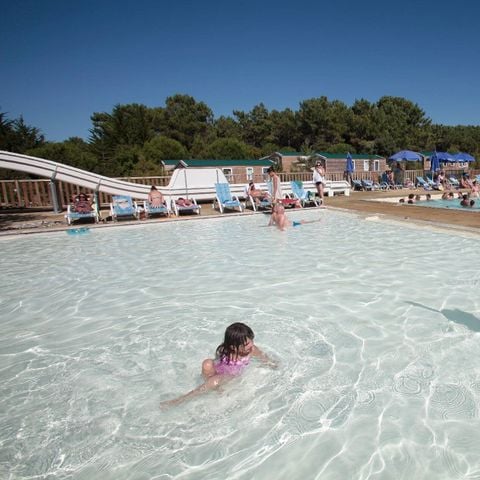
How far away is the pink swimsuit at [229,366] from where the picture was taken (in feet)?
9.55

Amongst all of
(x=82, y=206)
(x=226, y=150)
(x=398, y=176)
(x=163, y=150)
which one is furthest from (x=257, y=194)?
(x=226, y=150)

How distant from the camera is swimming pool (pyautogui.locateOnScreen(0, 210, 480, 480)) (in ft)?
7.27

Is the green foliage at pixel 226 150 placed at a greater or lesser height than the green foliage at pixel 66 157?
greater

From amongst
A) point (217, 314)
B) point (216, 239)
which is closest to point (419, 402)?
point (217, 314)

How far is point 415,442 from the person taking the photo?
88.8 inches

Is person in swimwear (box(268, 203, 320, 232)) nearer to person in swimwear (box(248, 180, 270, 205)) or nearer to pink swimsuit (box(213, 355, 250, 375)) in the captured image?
person in swimwear (box(248, 180, 270, 205))

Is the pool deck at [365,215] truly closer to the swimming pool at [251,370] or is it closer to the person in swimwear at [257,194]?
the person in swimwear at [257,194]

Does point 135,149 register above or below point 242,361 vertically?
above

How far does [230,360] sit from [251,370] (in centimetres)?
27

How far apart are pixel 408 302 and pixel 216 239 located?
5.03m

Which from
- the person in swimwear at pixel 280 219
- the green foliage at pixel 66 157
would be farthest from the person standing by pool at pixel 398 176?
the green foliage at pixel 66 157

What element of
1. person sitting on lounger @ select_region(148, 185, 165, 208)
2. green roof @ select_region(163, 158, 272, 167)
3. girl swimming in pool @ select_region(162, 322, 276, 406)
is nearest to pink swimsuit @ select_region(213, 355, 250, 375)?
girl swimming in pool @ select_region(162, 322, 276, 406)

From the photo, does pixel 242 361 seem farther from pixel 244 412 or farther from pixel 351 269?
pixel 351 269

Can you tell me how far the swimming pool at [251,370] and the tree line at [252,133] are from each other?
2326 cm
